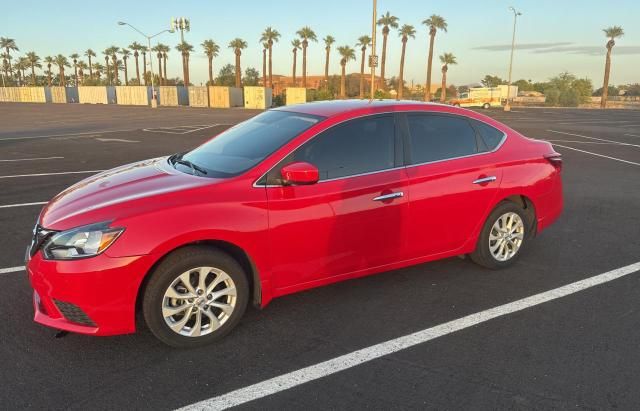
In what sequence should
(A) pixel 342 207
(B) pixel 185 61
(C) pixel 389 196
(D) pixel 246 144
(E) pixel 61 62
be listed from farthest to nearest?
1. (E) pixel 61 62
2. (B) pixel 185 61
3. (D) pixel 246 144
4. (C) pixel 389 196
5. (A) pixel 342 207

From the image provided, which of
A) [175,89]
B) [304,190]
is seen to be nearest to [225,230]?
[304,190]

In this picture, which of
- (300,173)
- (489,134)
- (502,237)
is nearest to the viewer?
(300,173)

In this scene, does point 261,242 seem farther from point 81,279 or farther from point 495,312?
point 495,312

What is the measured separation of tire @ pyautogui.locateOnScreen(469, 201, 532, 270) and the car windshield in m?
2.00

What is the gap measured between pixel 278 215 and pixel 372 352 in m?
1.14

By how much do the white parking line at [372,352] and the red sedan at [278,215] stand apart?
0.63 metres

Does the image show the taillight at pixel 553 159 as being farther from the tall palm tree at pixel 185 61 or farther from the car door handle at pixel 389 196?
the tall palm tree at pixel 185 61

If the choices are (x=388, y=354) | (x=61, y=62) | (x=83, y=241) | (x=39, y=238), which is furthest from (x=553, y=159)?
(x=61, y=62)

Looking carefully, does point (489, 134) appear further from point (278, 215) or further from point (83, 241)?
point (83, 241)

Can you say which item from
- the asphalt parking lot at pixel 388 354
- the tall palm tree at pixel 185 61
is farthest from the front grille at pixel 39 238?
the tall palm tree at pixel 185 61

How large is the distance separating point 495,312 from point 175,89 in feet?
209

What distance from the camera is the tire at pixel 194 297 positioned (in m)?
3.09

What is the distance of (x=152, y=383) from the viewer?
9.45 ft

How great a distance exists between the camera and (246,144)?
399 centimetres
